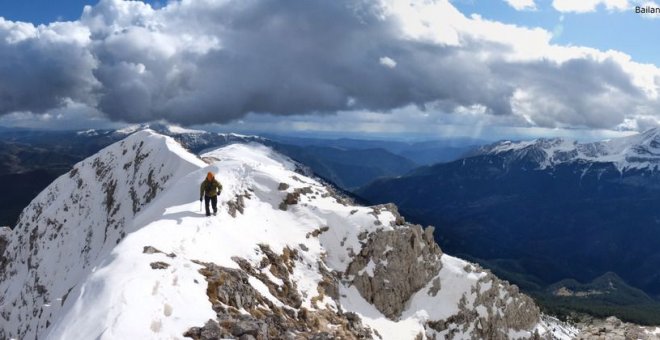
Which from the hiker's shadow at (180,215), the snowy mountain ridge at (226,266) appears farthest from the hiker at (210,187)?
the snowy mountain ridge at (226,266)

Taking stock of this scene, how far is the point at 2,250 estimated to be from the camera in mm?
135750

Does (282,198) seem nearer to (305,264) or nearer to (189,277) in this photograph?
(305,264)

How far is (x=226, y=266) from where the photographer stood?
147ft

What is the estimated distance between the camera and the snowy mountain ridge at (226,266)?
100ft

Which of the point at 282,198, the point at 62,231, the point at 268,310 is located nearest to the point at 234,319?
the point at 268,310

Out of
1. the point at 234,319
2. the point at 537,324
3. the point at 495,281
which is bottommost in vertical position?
the point at 537,324

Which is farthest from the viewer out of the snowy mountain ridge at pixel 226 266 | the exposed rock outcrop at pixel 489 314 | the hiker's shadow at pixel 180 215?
the exposed rock outcrop at pixel 489 314

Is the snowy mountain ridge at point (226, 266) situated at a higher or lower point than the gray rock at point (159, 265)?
lower

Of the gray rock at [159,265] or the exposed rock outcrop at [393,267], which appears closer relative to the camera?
the gray rock at [159,265]

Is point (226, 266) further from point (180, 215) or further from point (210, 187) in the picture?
point (180, 215)

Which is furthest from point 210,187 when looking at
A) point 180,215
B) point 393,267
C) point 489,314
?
point 489,314

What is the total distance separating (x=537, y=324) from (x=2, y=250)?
138 m

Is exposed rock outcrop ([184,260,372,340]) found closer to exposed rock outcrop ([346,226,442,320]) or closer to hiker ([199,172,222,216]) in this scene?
hiker ([199,172,222,216])

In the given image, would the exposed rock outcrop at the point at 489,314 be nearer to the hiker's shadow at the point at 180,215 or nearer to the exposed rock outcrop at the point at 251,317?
the exposed rock outcrop at the point at 251,317
